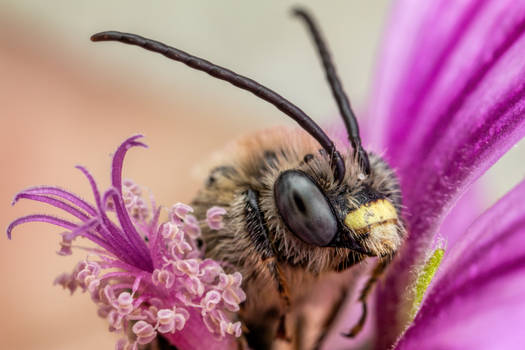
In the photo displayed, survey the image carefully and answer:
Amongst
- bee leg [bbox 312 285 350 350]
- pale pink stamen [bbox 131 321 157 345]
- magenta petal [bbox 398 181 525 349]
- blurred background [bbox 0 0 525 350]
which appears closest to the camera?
magenta petal [bbox 398 181 525 349]

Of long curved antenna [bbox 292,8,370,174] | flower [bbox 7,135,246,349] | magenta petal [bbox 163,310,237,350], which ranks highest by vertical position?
long curved antenna [bbox 292,8,370,174]

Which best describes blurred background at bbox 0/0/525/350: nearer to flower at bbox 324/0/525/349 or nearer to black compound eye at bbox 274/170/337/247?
flower at bbox 324/0/525/349

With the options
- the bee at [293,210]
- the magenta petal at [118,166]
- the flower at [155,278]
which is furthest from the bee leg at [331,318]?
the magenta petal at [118,166]

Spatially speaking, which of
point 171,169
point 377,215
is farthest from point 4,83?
point 377,215

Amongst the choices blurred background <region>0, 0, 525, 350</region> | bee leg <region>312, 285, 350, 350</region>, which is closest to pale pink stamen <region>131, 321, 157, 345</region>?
bee leg <region>312, 285, 350, 350</region>

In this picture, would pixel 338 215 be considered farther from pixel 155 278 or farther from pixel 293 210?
pixel 155 278

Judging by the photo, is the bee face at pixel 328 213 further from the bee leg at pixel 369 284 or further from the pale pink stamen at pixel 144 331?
the pale pink stamen at pixel 144 331

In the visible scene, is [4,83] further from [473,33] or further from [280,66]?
[473,33]

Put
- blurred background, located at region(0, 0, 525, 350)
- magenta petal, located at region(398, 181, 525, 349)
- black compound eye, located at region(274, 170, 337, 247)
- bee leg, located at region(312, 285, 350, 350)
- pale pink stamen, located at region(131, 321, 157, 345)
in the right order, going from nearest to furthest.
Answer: magenta petal, located at region(398, 181, 525, 349) < black compound eye, located at region(274, 170, 337, 247) < pale pink stamen, located at region(131, 321, 157, 345) < bee leg, located at region(312, 285, 350, 350) < blurred background, located at region(0, 0, 525, 350)
